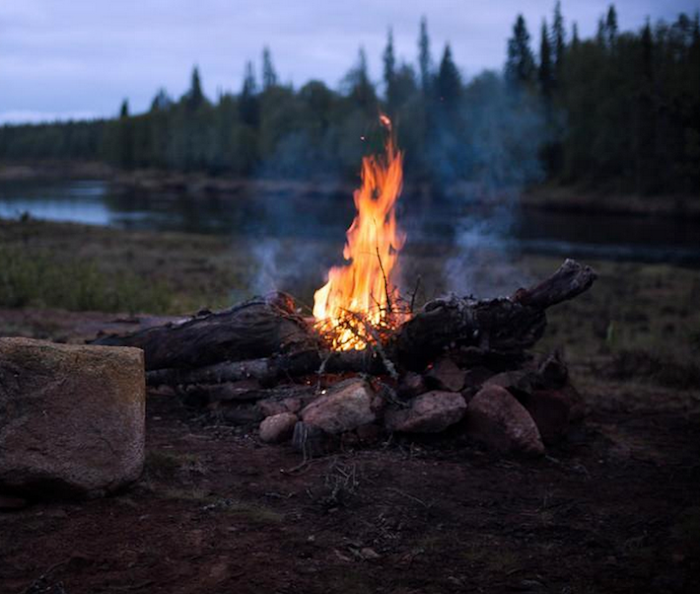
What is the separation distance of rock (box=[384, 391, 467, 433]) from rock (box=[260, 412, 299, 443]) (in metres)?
0.66

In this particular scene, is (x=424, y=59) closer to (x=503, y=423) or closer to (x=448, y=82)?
(x=448, y=82)

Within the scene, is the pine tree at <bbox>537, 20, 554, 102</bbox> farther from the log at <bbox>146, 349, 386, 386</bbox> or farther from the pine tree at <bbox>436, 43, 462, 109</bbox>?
the log at <bbox>146, 349, 386, 386</bbox>

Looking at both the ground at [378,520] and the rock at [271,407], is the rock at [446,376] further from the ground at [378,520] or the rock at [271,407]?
the rock at [271,407]

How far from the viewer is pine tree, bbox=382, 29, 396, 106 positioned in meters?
73.2

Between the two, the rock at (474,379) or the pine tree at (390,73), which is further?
the pine tree at (390,73)

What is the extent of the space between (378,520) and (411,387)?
1575 mm

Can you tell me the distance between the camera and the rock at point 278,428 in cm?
561

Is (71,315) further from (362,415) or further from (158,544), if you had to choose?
(158,544)

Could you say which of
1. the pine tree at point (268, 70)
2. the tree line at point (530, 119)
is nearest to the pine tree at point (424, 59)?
A: the tree line at point (530, 119)

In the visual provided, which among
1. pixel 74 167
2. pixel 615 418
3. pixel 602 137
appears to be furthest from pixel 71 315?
pixel 74 167

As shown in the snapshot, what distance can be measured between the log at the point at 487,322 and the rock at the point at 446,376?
16cm

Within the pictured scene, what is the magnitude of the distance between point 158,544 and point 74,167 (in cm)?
14264

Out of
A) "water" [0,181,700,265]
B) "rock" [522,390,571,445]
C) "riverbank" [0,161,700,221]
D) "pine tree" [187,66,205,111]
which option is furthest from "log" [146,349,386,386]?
"pine tree" [187,66,205,111]

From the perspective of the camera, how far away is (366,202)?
702cm
